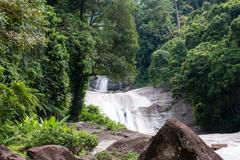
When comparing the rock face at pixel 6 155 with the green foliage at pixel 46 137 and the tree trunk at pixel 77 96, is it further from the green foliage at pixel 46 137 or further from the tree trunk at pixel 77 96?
the tree trunk at pixel 77 96

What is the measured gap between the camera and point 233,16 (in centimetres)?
2867

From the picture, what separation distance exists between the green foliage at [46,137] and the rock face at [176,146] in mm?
3423

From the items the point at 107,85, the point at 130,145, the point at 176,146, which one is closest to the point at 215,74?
the point at 130,145

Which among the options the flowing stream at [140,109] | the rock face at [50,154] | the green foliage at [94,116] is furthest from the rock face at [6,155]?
the flowing stream at [140,109]

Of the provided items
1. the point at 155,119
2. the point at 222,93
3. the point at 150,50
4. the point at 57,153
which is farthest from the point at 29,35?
the point at 150,50

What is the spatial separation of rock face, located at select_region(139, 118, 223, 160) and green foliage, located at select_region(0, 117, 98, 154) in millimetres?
3423

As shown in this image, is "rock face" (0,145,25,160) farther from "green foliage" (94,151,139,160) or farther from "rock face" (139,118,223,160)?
"green foliage" (94,151,139,160)

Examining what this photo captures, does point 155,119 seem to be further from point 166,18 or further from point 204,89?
point 166,18

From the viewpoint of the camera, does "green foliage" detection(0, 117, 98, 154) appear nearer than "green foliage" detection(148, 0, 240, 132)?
Yes

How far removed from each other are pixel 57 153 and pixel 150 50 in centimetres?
3725

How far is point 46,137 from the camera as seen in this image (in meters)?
8.80

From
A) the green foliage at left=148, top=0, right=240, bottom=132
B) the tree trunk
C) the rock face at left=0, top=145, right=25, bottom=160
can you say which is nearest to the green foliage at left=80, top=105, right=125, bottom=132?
the tree trunk

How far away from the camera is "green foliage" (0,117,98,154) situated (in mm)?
8734

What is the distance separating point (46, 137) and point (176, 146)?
3.86 metres
